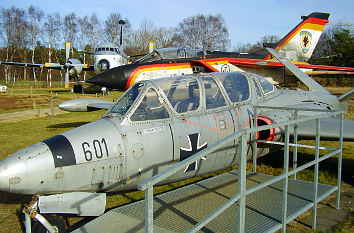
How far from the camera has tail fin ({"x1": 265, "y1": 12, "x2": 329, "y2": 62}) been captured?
2020 centimetres

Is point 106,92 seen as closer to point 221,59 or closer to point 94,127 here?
point 221,59

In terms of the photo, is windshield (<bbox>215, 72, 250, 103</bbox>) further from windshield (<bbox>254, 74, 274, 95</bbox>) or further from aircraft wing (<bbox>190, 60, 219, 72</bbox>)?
aircraft wing (<bbox>190, 60, 219, 72</bbox>)

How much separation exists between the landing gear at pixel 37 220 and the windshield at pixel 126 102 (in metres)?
1.84

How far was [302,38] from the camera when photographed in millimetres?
20562

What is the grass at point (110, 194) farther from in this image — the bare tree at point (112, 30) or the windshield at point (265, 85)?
the bare tree at point (112, 30)

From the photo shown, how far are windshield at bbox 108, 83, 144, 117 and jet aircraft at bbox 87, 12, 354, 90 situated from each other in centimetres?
840

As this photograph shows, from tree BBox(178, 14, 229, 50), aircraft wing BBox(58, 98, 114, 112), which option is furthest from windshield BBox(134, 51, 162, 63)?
tree BBox(178, 14, 229, 50)

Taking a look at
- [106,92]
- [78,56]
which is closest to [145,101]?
[106,92]

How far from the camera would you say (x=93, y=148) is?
14.3 ft

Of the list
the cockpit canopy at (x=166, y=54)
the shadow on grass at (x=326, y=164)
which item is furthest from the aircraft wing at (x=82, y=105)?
the shadow on grass at (x=326, y=164)

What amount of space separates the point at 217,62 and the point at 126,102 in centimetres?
1143

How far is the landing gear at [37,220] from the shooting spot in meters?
Result: 3.88

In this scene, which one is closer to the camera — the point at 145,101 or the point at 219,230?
the point at 219,230

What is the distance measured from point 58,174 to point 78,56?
74123mm
